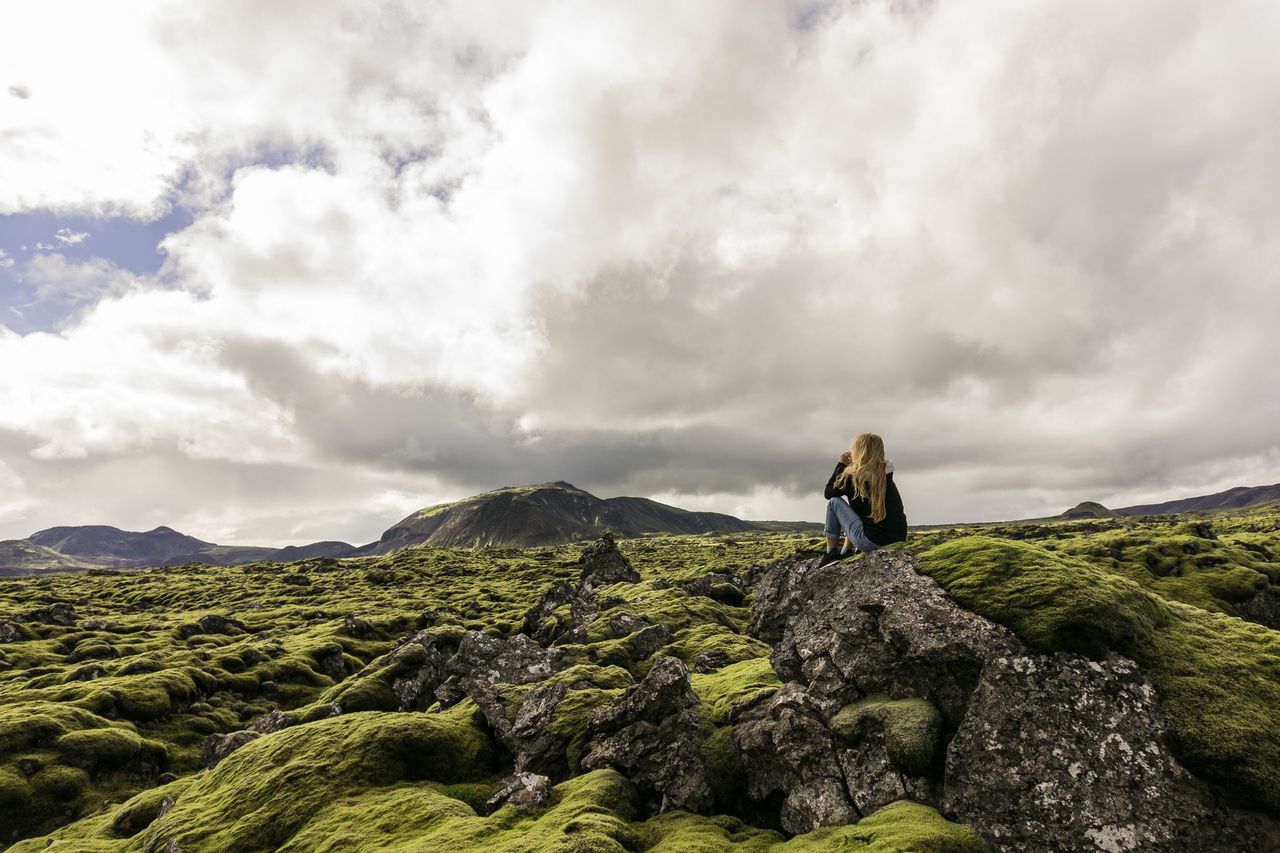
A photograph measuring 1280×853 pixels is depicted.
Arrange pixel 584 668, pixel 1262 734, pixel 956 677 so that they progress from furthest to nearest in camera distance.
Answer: pixel 584 668, pixel 956 677, pixel 1262 734

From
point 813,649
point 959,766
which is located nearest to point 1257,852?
point 959,766

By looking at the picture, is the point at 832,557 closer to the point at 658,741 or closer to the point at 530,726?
the point at 658,741

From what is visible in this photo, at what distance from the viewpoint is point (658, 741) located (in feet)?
58.4

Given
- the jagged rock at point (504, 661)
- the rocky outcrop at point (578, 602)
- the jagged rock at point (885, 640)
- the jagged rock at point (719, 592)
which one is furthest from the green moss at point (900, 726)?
the jagged rock at point (719, 592)

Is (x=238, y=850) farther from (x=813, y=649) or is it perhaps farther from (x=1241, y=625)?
(x=1241, y=625)

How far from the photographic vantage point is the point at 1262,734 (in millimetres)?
11617

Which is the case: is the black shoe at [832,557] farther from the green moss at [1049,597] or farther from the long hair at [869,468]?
the green moss at [1049,597]

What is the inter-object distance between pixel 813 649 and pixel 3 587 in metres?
202

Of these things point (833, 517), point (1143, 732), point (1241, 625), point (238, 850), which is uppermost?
point (833, 517)

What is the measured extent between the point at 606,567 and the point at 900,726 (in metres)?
69.0

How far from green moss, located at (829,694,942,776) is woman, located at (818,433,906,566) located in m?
5.42

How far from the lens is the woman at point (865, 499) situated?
18078 mm

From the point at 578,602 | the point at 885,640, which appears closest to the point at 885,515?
the point at 885,640

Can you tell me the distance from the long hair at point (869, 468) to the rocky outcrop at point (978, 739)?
2187mm
